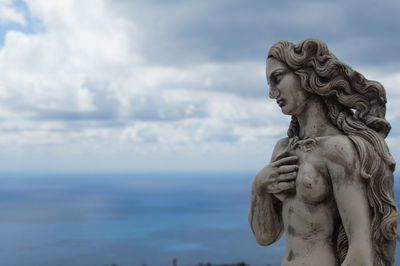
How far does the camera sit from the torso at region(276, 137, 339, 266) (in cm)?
540

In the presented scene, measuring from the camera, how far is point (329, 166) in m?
5.35

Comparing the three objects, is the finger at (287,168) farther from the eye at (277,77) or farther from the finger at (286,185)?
the eye at (277,77)

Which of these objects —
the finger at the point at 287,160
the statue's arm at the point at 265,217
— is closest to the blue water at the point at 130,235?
the statue's arm at the point at 265,217

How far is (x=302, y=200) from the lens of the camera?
5.51 metres

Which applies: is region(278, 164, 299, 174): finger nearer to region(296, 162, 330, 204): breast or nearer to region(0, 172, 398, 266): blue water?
region(296, 162, 330, 204): breast

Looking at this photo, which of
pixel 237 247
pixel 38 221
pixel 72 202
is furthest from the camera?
pixel 72 202

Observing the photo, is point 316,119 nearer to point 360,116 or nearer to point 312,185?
point 360,116

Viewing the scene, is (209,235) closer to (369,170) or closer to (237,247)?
(237,247)

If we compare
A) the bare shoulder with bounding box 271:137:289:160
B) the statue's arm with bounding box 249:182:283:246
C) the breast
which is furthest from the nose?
the statue's arm with bounding box 249:182:283:246

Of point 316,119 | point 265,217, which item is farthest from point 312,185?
point 265,217

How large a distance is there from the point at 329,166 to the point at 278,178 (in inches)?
23.0

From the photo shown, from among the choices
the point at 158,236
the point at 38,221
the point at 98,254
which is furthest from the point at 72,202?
the point at 98,254

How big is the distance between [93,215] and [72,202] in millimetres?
42656

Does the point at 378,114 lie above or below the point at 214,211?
below
